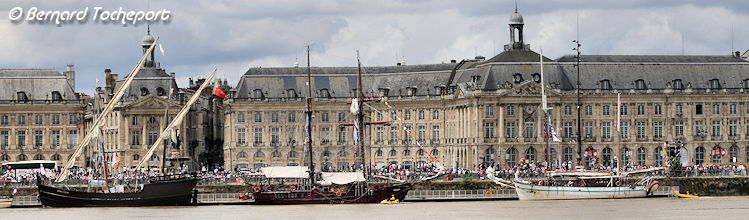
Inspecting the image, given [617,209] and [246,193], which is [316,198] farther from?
[617,209]

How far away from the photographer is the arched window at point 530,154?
16875 centimetres

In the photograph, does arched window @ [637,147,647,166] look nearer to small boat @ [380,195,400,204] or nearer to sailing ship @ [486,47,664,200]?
sailing ship @ [486,47,664,200]

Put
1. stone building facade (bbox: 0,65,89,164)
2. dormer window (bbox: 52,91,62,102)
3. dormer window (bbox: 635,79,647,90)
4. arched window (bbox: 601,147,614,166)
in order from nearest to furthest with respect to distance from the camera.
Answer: arched window (bbox: 601,147,614,166) → dormer window (bbox: 635,79,647,90) → stone building facade (bbox: 0,65,89,164) → dormer window (bbox: 52,91,62,102)

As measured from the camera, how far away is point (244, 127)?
575ft

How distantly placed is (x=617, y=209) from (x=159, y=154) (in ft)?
207

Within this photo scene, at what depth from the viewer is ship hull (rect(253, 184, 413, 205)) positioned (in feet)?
429

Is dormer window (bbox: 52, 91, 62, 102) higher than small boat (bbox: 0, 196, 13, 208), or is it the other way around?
dormer window (bbox: 52, 91, 62, 102)

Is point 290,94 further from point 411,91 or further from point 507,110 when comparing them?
point 507,110

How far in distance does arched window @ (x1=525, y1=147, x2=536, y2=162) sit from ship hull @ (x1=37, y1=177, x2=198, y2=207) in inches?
1842

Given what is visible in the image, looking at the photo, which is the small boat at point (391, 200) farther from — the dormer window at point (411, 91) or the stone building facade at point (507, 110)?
the dormer window at point (411, 91)

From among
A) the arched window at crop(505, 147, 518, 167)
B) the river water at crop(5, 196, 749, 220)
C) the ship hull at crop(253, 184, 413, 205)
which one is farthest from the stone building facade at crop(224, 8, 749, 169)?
the ship hull at crop(253, 184, 413, 205)

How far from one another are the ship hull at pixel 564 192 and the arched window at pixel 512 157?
32548 mm

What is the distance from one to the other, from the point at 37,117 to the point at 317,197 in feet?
178

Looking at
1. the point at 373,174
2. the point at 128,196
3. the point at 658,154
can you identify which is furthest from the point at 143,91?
the point at 128,196
